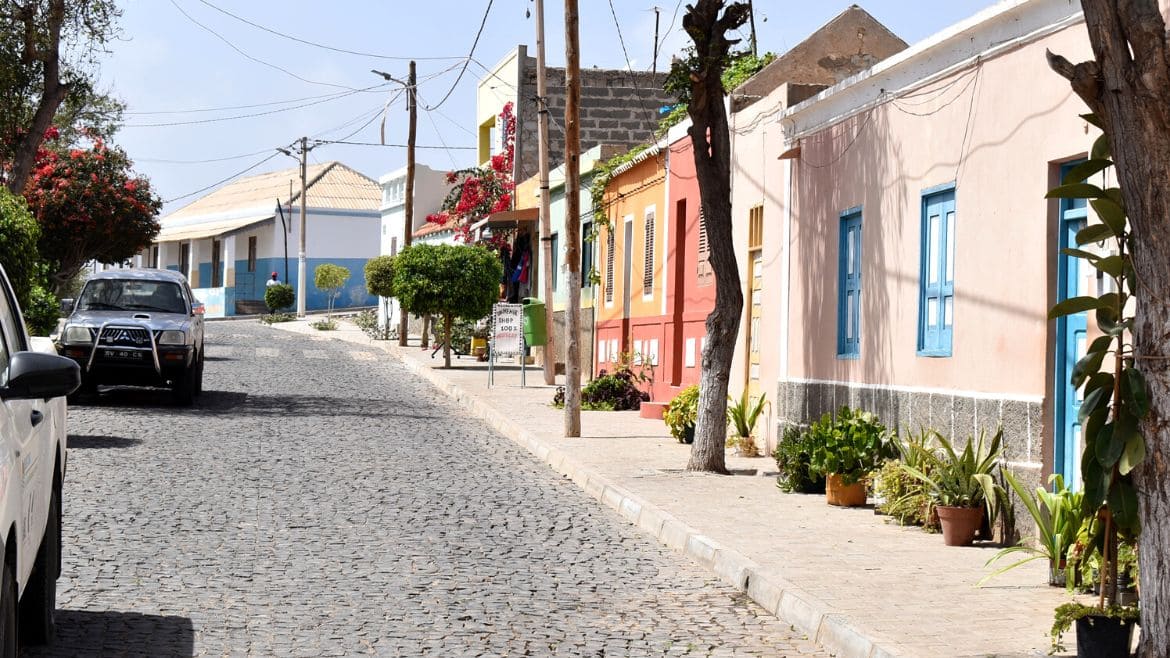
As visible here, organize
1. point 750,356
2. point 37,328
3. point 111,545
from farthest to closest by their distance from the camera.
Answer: point 37,328, point 750,356, point 111,545

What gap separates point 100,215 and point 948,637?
35.3 metres

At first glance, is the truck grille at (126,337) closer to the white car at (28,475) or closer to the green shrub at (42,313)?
the green shrub at (42,313)

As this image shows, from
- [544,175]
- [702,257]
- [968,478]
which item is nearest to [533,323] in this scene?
[544,175]

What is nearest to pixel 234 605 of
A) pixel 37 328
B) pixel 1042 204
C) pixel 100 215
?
pixel 1042 204

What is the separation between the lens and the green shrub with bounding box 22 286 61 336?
2161cm

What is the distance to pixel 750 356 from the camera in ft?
56.5

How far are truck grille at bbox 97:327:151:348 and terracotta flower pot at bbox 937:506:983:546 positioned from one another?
12.5 m

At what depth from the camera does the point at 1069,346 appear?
945cm

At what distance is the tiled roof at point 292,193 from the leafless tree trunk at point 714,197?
54563 mm

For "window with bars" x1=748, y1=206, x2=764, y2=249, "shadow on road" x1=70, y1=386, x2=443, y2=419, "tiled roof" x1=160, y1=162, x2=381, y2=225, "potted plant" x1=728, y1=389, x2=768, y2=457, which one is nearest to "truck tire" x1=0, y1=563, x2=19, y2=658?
"potted plant" x1=728, y1=389, x2=768, y2=457

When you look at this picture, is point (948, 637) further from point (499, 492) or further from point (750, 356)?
point (750, 356)

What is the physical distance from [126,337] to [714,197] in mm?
9218

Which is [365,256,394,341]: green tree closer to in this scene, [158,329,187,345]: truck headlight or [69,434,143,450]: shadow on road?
[158,329,187,345]: truck headlight

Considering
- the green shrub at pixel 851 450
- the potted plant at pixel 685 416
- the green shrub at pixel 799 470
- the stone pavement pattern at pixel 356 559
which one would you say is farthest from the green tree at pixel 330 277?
the green shrub at pixel 851 450
